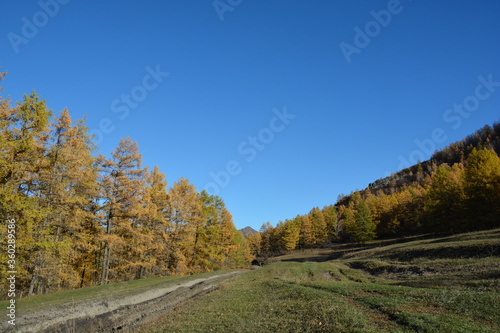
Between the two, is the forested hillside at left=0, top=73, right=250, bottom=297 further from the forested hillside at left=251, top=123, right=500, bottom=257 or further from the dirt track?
the forested hillside at left=251, top=123, right=500, bottom=257

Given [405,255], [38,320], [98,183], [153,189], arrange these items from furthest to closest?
[153,189]
[405,255]
[98,183]
[38,320]

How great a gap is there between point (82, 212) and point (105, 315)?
12247 millimetres

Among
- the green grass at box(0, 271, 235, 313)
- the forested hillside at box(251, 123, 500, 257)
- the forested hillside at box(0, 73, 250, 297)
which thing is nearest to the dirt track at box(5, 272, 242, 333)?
the green grass at box(0, 271, 235, 313)

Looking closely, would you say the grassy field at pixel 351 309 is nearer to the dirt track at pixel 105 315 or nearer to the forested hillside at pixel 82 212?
the dirt track at pixel 105 315

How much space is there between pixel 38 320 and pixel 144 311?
524 centimetres

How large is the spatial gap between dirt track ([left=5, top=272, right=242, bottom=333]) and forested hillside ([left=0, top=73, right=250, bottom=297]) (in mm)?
5534

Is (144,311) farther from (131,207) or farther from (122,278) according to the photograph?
(122,278)

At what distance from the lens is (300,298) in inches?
594

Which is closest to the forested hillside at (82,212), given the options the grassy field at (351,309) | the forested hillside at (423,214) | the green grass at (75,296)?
the green grass at (75,296)

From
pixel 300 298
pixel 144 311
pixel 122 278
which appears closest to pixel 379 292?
pixel 300 298

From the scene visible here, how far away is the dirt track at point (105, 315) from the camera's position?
13086mm

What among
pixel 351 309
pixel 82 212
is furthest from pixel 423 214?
pixel 82 212

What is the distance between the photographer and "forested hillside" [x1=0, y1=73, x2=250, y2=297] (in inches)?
741

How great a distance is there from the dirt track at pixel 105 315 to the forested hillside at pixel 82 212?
5.53m
